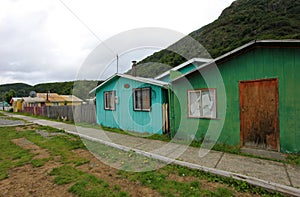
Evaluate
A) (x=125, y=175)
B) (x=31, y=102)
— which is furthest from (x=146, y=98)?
(x=31, y=102)

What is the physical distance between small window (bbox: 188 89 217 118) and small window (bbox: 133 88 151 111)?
2.18 m

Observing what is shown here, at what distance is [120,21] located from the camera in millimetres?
9430

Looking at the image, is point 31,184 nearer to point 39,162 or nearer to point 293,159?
point 39,162

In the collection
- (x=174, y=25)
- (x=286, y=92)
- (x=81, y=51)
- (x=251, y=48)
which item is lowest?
(x=286, y=92)

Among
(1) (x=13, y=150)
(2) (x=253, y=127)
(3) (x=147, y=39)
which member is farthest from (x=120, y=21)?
(2) (x=253, y=127)

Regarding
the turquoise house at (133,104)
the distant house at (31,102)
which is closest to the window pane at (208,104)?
the turquoise house at (133,104)

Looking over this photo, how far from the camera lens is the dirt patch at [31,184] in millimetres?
3006

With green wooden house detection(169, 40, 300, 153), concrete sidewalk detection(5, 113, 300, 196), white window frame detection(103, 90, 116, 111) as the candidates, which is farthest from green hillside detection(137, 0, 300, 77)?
concrete sidewalk detection(5, 113, 300, 196)

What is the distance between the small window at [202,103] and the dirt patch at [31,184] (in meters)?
4.39

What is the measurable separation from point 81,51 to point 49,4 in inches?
165

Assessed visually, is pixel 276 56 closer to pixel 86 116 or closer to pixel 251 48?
pixel 251 48

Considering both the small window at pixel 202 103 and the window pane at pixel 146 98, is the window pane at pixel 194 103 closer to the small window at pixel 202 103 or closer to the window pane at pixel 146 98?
the small window at pixel 202 103

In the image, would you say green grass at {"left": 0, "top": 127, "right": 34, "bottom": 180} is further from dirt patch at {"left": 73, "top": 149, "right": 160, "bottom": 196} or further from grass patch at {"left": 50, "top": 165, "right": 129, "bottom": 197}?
dirt patch at {"left": 73, "top": 149, "right": 160, "bottom": 196}

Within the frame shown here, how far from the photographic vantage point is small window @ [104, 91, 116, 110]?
9195 millimetres
